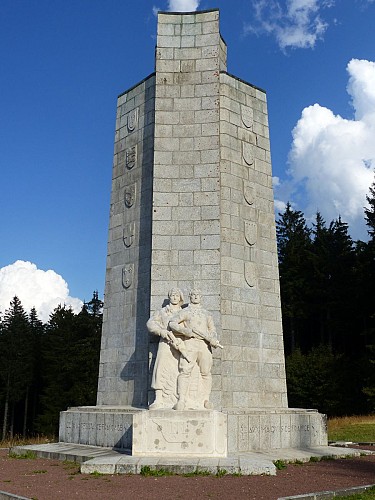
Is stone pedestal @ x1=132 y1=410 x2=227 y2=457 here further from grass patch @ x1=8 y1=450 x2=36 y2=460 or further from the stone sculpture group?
grass patch @ x1=8 y1=450 x2=36 y2=460

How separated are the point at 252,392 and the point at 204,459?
12.1ft

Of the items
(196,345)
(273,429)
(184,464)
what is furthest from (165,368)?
(273,429)

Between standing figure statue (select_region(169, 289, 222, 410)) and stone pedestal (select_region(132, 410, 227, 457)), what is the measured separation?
0.90 m

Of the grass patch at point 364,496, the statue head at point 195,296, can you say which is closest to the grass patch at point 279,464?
the grass patch at point 364,496

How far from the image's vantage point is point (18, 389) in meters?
46.9

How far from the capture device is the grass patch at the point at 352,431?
16688 mm

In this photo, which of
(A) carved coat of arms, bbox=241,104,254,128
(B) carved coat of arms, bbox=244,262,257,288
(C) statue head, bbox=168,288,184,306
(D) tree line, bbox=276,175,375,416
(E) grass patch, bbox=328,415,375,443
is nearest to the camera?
(C) statue head, bbox=168,288,184,306

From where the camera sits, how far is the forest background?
35719 mm

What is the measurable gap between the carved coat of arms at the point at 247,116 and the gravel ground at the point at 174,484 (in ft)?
30.0

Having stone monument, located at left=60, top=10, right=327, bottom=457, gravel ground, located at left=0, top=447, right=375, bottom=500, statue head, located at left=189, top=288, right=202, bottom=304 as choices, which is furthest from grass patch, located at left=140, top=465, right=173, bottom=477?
statue head, located at left=189, top=288, right=202, bottom=304

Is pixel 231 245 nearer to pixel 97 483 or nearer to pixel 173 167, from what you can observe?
pixel 173 167

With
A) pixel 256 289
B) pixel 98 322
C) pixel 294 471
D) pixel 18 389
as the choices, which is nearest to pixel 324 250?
pixel 98 322

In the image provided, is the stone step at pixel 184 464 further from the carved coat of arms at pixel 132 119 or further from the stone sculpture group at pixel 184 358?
the carved coat of arms at pixel 132 119

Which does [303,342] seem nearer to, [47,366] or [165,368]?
[47,366]
